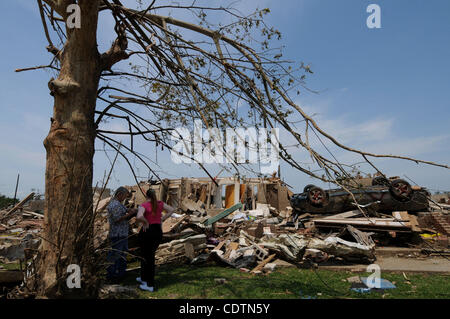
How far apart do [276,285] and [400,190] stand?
8.75m

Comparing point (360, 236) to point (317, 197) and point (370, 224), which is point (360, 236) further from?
point (317, 197)

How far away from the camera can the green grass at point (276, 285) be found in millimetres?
5082

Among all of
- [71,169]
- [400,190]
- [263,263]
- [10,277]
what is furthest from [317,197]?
[10,277]

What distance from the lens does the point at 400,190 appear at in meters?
11.7

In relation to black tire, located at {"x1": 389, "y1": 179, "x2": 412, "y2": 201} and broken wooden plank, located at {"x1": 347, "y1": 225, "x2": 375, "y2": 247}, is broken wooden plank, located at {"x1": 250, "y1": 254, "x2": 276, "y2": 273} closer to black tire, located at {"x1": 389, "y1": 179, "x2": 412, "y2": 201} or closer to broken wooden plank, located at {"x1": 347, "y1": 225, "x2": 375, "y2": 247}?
broken wooden plank, located at {"x1": 347, "y1": 225, "x2": 375, "y2": 247}

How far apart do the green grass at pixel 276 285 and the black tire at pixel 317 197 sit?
679 cm

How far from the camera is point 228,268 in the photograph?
24.8 ft

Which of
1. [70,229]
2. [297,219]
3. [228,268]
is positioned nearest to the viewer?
[70,229]

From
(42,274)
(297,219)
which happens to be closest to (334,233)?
(297,219)

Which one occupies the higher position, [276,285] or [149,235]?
[149,235]

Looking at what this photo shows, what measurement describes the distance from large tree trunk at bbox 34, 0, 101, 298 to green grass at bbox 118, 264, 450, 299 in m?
1.50

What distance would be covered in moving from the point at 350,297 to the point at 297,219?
9315 millimetres
